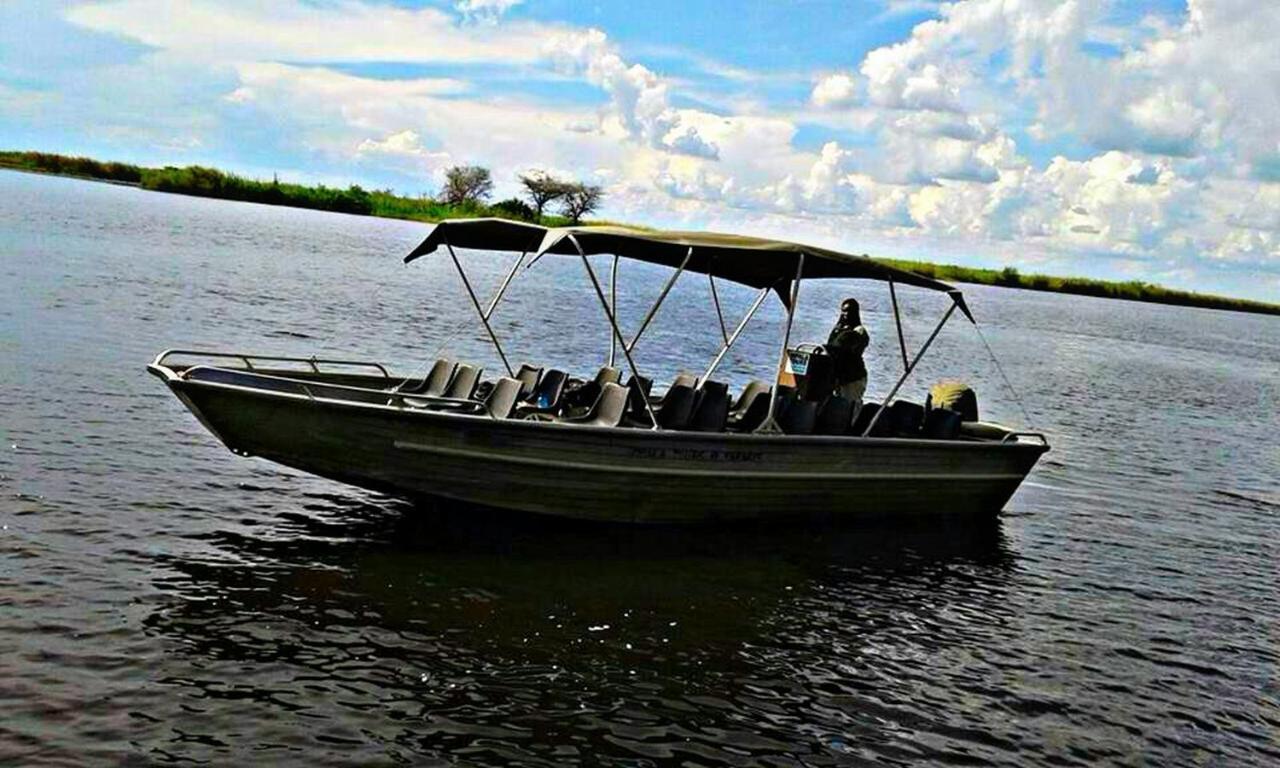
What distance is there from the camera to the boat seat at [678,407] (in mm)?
13914

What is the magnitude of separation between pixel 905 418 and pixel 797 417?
6.73ft

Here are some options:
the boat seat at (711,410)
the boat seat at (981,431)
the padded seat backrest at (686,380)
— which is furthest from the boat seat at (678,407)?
the boat seat at (981,431)

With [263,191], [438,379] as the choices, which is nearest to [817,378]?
[438,379]

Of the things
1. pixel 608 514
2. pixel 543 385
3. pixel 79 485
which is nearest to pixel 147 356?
pixel 79 485

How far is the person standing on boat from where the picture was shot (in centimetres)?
1592

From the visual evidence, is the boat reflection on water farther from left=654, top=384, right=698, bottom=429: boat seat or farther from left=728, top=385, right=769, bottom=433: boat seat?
left=728, top=385, right=769, bottom=433: boat seat

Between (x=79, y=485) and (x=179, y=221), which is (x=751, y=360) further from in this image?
(x=179, y=221)

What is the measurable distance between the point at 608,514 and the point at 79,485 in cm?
627

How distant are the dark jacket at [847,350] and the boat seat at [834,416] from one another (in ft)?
3.64

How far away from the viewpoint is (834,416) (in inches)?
589

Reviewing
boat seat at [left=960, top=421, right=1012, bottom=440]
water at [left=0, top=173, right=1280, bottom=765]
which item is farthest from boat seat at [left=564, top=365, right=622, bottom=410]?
boat seat at [left=960, top=421, right=1012, bottom=440]

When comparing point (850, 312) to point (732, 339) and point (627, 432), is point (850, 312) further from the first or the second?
point (627, 432)

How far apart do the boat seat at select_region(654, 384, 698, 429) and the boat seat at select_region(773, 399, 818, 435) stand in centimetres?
136

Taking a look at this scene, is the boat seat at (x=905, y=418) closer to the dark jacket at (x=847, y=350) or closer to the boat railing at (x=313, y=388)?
the dark jacket at (x=847, y=350)
